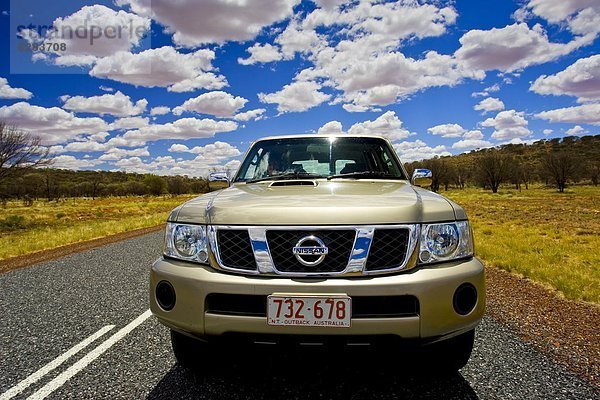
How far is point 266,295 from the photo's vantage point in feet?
6.68

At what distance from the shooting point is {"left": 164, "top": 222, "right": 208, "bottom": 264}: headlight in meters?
2.29

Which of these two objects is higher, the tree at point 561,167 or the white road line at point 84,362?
the tree at point 561,167

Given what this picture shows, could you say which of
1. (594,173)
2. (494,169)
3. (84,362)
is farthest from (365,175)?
(594,173)

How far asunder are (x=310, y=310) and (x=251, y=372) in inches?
41.2

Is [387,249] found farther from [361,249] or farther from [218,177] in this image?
[218,177]

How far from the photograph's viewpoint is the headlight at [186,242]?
7.51 ft

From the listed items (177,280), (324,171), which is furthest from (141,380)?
(324,171)

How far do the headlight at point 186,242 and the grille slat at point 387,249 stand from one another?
96 cm

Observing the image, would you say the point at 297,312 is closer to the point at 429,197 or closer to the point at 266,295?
the point at 266,295

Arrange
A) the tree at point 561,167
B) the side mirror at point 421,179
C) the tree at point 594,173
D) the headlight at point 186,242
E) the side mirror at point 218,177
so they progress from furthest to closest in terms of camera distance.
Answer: the tree at point 594,173 < the tree at point 561,167 < the side mirror at point 218,177 < the side mirror at point 421,179 < the headlight at point 186,242

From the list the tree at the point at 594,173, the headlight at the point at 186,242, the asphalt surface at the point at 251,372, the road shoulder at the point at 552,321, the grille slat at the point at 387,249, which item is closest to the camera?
the grille slat at the point at 387,249

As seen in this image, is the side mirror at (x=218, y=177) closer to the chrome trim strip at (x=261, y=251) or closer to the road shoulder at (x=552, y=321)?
the chrome trim strip at (x=261, y=251)

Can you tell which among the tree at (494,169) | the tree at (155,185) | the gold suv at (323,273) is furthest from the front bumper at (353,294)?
the tree at (155,185)

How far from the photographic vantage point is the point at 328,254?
2086 millimetres
